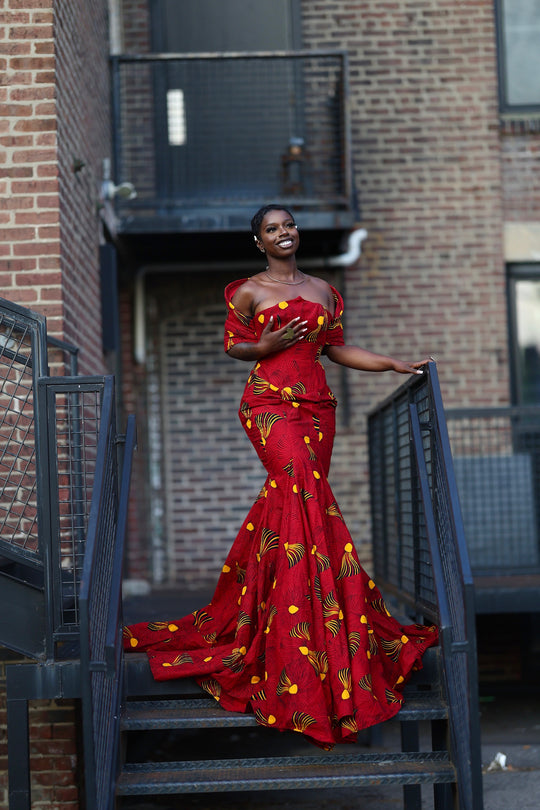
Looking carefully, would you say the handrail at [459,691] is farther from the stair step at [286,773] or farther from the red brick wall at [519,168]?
the red brick wall at [519,168]

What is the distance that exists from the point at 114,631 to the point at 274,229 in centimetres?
156

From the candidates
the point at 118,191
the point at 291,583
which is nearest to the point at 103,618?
the point at 291,583

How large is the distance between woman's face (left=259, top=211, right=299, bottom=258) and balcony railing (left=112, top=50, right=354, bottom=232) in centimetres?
337

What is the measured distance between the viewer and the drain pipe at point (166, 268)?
7266mm

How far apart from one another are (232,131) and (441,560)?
15.0 ft

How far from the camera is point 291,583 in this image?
335 cm

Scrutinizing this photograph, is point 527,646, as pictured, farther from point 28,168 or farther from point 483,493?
point 28,168

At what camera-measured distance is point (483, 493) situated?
6.56m

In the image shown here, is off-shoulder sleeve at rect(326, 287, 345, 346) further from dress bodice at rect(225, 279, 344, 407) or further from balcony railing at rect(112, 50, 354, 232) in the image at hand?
balcony railing at rect(112, 50, 354, 232)

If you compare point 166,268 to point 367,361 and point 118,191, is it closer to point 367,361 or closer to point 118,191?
point 118,191

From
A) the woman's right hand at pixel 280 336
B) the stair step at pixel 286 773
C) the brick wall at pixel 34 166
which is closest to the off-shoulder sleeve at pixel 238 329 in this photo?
the woman's right hand at pixel 280 336

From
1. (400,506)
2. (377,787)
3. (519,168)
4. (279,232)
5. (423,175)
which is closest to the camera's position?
(279,232)

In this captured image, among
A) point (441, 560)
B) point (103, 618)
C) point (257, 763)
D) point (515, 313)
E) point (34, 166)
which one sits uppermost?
point (34, 166)

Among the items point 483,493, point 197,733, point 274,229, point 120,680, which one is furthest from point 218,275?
point 120,680
